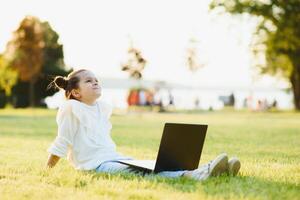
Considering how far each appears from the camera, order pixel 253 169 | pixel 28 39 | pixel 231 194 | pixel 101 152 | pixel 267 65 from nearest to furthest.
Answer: pixel 231 194 < pixel 101 152 < pixel 253 169 < pixel 28 39 < pixel 267 65

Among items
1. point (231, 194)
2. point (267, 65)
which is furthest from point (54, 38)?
point (231, 194)

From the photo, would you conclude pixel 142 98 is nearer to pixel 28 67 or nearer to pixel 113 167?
pixel 28 67

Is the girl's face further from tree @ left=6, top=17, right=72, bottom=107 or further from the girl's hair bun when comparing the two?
tree @ left=6, top=17, right=72, bottom=107

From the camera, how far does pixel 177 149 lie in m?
5.73

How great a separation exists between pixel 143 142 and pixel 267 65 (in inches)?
1631

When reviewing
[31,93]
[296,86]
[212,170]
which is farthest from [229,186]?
[296,86]

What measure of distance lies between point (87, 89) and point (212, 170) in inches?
61.7

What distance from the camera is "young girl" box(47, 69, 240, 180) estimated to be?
19.8ft

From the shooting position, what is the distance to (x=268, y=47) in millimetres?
42938

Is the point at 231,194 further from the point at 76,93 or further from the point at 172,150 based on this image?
the point at 76,93

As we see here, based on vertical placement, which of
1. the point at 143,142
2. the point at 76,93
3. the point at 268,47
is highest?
the point at 268,47

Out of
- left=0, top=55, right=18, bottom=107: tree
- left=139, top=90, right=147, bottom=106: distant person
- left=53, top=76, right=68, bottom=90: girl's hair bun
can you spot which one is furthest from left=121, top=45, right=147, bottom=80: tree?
left=53, top=76, right=68, bottom=90: girl's hair bun

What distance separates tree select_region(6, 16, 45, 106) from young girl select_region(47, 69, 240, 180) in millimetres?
37748

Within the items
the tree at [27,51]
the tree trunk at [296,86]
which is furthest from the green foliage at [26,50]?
the tree trunk at [296,86]
